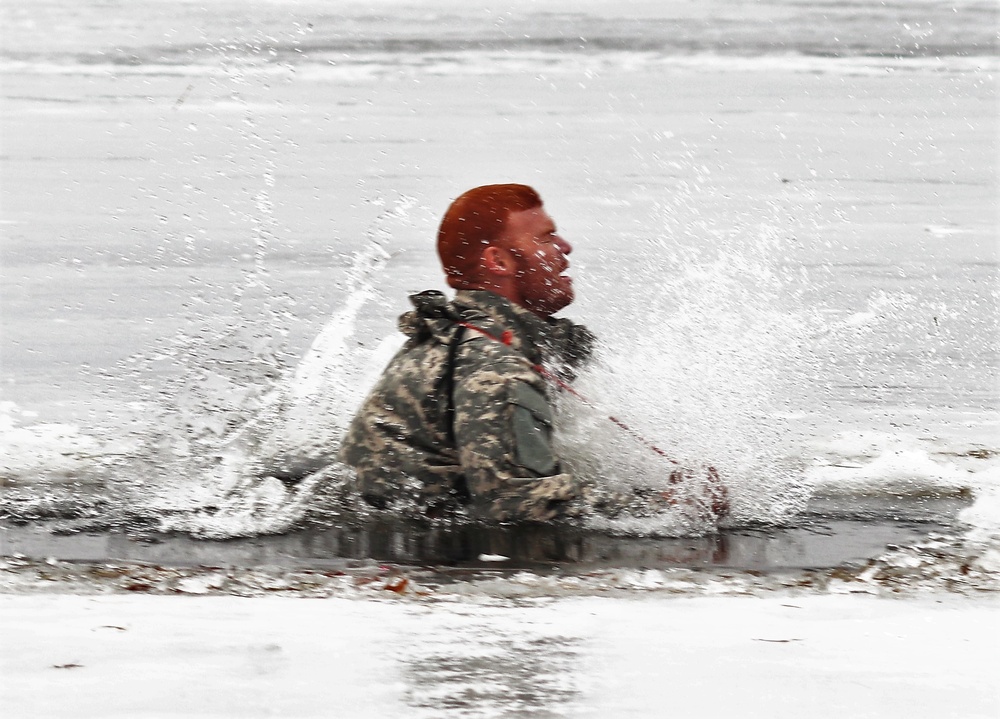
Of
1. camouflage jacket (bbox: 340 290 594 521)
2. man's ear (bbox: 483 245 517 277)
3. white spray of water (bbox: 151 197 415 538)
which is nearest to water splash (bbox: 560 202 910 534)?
camouflage jacket (bbox: 340 290 594 521)

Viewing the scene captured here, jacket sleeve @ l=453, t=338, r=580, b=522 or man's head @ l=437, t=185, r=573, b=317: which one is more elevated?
man's head @ l=437, t=185, r=573, b=317

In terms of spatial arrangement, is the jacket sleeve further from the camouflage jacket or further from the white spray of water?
the white spray of water

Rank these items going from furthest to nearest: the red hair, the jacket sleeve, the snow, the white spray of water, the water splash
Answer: the water splash → the white spray of water → the red hair → the jacket sleeve → the snow

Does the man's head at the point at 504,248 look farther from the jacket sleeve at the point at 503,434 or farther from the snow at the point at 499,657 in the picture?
the snow at the point at 499,657

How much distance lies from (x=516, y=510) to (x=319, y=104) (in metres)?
8.83

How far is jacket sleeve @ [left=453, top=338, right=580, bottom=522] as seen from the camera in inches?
152

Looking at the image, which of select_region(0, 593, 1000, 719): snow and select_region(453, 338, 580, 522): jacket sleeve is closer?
select_region(0, 593, 1000, 719): snow

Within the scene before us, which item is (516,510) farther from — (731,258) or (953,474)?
(731,258)

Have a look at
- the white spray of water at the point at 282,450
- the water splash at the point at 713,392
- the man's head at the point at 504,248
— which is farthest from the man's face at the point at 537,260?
the white spray of water at the point at 282,450

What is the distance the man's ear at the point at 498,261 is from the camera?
404 cm

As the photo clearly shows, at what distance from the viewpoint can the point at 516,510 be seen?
3883mm

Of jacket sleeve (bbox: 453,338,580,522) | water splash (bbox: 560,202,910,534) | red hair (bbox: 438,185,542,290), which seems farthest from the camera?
water splash (bbox: 560,202,910,534)

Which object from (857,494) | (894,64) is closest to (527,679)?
(857,494)

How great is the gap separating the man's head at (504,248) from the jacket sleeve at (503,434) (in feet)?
0.81
